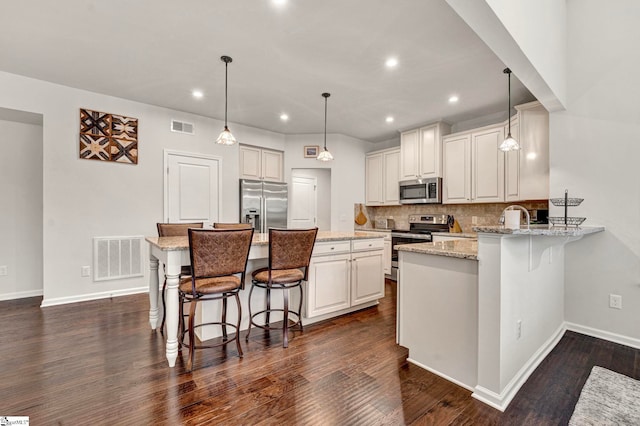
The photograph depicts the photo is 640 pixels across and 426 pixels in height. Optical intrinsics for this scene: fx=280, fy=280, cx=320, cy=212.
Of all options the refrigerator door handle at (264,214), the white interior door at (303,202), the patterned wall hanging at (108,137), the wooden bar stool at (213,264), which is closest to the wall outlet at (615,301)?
the wooden bar stool at (213,264)

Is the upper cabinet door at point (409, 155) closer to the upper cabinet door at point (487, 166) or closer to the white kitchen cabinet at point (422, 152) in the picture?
the white kitchen cabinet at point (422, 152)

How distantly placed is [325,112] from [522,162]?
2.79 meters

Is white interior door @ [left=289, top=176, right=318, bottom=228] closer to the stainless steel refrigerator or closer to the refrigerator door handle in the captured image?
the stainless steel refrigerator

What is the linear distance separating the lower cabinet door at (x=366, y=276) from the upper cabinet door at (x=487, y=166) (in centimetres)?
198

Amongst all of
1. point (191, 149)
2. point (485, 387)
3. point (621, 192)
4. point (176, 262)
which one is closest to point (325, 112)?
point (191, 149)

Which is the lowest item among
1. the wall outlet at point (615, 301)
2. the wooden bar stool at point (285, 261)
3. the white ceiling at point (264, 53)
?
the wall outlet at point (615, 301)

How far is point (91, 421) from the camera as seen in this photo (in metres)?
1.53

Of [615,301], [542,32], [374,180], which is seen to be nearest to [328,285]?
[615,301]

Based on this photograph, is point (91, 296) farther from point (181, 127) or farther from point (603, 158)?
point (603, 158)

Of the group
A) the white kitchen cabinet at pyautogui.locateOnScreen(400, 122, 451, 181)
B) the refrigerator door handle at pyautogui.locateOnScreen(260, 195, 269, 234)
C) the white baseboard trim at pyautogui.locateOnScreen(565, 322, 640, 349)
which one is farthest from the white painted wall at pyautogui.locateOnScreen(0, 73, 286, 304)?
the white baseboard trim at pyautogui.locateOnScreen(565, 322, 640, 349)

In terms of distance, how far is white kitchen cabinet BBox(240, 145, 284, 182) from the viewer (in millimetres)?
5109

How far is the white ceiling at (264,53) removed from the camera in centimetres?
224

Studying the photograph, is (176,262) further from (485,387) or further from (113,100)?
(113,100)

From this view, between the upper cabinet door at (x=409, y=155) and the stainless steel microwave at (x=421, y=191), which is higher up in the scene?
the upper cabinet door at (x=409, y=155)
